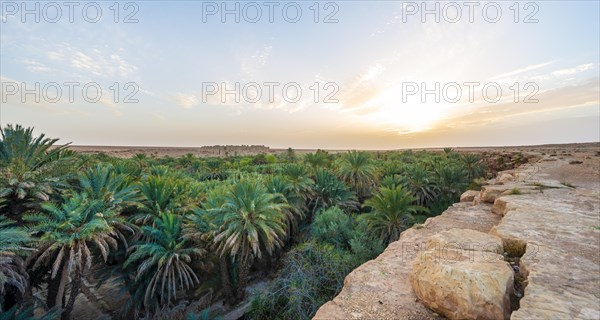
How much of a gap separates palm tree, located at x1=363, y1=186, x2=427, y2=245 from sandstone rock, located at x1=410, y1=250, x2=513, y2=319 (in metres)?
10.2

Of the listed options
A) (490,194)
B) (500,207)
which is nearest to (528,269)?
(500,207)

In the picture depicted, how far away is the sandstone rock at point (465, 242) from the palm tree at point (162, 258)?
35.6ft

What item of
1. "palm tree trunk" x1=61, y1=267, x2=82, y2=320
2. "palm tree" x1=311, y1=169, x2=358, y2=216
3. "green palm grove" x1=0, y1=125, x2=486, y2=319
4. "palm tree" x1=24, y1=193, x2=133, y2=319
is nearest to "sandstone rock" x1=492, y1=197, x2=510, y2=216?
"green palm grove" x1=0, y1=125, x2=486, y2=319

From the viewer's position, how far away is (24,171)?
35.1 feet

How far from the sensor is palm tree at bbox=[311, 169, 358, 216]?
19.5 metres

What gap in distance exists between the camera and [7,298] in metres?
11.4

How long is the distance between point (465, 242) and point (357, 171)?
58.4 ft

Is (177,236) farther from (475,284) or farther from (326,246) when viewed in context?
(475,284)

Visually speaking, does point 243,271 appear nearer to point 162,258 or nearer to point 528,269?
point 162,258

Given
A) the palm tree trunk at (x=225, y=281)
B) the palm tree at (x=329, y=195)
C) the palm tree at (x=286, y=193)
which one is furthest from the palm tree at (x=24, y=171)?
the palm tree at (x=329, y=195)

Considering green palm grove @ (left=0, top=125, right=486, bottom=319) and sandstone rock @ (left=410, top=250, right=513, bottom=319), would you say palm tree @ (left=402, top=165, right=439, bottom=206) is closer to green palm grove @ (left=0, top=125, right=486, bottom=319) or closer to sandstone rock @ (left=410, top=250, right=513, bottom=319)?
green palm grove @ (left=0, top=125, right=486, bottom=319)

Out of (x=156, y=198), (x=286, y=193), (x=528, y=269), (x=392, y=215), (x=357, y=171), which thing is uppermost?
(x=357, y=171)

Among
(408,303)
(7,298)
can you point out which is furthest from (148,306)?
(408,303)

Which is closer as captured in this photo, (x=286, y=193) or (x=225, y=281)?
(x=225, y=281)
